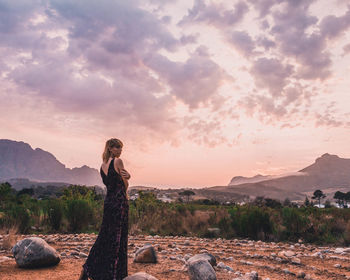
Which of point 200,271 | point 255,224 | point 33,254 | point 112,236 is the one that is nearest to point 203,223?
point 255,224

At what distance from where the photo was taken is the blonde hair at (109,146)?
13.1ft

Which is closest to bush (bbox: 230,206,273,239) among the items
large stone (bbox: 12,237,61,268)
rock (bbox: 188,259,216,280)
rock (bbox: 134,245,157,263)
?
rock (bbox: 134,245,157,263)

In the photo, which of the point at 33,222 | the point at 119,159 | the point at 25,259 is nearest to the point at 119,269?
the point at 119,159

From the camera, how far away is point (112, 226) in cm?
396

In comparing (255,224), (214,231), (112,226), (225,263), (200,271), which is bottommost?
(214,231)

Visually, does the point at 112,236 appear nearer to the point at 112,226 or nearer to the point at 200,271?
the point at 112,226

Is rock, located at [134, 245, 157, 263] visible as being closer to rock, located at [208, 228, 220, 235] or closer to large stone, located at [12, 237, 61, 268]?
large stone, located at [12, 237, 61, 268]

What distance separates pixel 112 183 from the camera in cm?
395

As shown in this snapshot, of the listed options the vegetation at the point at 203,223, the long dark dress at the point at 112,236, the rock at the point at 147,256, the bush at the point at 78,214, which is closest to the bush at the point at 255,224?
the vegetation at the point at 203,223

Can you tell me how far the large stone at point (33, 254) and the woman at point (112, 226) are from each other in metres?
1.41

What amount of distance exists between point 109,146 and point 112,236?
1.19m

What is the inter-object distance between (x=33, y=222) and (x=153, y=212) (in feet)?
14.5

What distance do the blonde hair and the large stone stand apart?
2.23 meters

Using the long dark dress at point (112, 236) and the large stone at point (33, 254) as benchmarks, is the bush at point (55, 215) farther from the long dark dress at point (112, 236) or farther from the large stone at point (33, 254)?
the long dark dress at point (112, 236)
